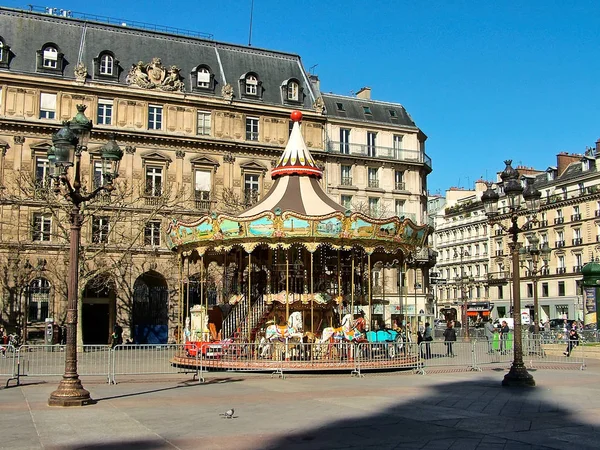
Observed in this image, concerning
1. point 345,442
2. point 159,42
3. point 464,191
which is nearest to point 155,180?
point 159,42

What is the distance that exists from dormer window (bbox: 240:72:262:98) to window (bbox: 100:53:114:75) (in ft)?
27.3

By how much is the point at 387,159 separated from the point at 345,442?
136 ft

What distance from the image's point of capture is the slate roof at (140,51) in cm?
4175

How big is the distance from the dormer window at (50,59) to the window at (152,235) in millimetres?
10278

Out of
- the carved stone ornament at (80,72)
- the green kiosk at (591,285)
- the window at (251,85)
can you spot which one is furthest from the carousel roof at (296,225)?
the window at (251,85)

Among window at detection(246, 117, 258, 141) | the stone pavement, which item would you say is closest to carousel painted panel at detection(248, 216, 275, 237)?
the stone pavement

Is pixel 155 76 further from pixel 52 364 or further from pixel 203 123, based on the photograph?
pixel 52 364

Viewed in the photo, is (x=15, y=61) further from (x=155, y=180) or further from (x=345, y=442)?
(x=345, y=442)

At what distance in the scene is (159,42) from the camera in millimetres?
45594

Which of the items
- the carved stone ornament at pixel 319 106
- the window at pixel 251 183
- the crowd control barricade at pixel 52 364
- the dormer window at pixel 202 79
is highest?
the dormer window at pixel 202 79

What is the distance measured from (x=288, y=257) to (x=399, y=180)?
27.1 m

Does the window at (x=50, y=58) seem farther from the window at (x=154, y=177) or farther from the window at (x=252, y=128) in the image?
the window at (x=252, y=128)

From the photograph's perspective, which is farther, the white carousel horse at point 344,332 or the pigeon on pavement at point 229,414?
the white carousel horse at point 344,332

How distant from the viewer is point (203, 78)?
148ft
